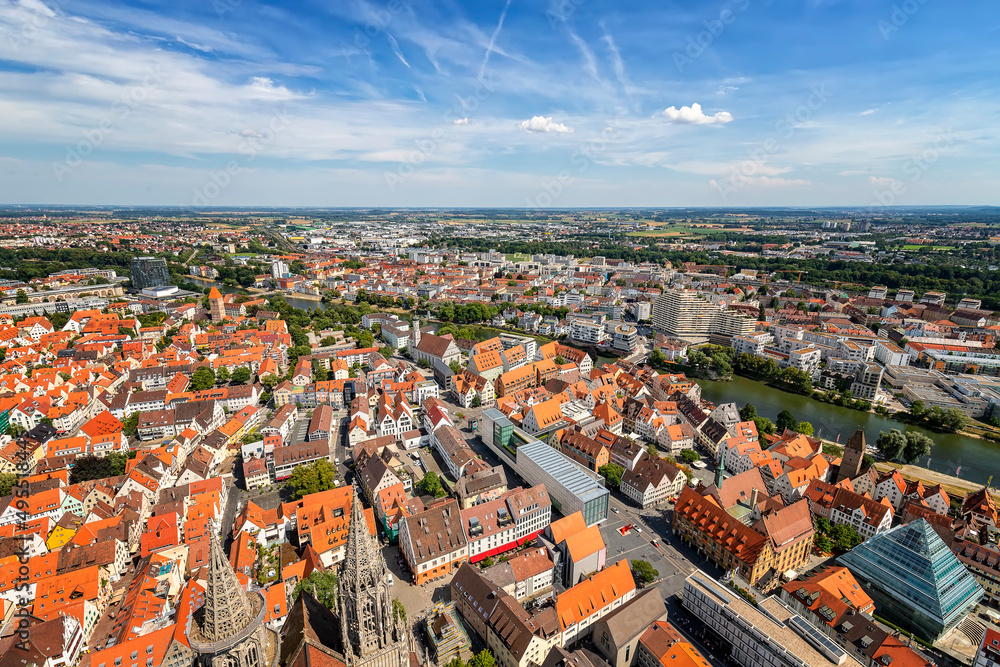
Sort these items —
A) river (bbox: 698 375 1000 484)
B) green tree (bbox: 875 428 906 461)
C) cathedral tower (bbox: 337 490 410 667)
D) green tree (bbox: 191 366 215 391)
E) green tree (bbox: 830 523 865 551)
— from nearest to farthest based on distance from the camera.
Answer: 1. cathedral tower (bbox: 337 490 410 667)
2. green tree (bbox: 830 523 865 551)
3. green tree (bbox: 875 428 906 461)
4. river (bbox: 698 375 1000 484)
5. green tree (bbox: 191 366 215 391)

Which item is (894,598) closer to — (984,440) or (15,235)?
(984,440)

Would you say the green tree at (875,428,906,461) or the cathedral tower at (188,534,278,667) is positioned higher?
the cathedral tower at (188,534,278,667)

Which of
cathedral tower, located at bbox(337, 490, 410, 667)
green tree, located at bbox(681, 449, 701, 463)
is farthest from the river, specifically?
cathedral tower, located at bbox(337, 490, 410, 667)

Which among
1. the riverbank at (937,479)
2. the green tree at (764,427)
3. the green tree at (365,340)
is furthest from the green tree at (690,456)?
the green tree at (365,340)

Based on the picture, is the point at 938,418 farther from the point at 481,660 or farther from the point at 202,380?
the point at 202,380

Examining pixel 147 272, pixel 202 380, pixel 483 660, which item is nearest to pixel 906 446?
pixel 483 660

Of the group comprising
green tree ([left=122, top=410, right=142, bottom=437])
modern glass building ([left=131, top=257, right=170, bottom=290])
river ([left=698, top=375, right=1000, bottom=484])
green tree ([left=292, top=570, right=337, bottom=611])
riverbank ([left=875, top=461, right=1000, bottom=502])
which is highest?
modern glass building ([left=131, top=257, right=170, bottom=290])

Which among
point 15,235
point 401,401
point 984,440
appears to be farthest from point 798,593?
point 15,235

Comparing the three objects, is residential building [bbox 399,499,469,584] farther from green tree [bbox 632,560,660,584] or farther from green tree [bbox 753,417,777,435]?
green tree [bbox 753,417,777,435]
